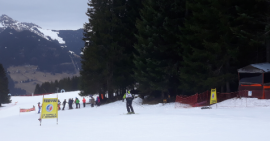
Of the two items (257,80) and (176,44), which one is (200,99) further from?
(176,44)

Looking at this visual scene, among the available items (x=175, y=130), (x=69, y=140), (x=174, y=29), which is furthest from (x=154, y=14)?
(x=69, y=140)

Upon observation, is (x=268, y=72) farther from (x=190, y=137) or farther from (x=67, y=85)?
(x=67, y=85)

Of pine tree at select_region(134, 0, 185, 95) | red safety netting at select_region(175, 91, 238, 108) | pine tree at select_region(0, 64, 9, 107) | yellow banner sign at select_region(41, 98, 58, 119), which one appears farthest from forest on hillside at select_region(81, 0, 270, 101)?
pine tree at select_region(0, 64, 9, 107)

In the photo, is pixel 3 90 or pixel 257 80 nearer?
pixel 257 80

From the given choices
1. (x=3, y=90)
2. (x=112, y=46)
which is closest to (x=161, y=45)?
(x=112, y=46)

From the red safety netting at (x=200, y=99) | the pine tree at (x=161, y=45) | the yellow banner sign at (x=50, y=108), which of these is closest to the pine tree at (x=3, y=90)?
the pine tree at (x=161, y=45)

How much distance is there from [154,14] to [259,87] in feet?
46.3

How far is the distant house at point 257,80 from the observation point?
22.7 m

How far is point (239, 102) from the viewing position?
2300cm

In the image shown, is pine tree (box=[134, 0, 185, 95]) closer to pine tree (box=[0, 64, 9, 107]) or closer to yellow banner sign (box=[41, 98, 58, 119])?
yellow banner sign (box=[41, 98, 58, 119])

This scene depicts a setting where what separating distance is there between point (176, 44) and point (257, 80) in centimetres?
1015

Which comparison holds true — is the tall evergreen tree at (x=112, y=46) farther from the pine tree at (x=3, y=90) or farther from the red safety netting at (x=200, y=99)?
the pine tree at (x=3, y=90)

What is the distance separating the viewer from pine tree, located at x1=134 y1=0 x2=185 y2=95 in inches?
1219

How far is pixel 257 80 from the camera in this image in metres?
23.3
